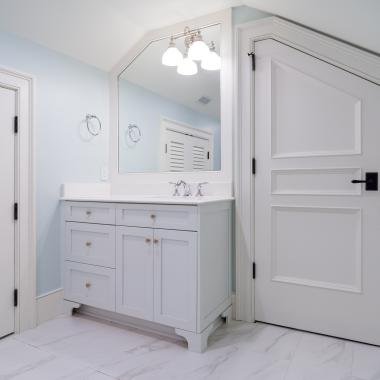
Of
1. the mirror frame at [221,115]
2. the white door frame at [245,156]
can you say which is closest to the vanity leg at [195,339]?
the white door frame at [245,156]

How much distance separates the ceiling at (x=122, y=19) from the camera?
5.69 feet

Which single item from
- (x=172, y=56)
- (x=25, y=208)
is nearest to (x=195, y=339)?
(x=25, y=208)

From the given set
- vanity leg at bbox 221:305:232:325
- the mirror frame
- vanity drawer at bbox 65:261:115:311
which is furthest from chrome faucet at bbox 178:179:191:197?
vanity leg at bbox 221:305:232:325

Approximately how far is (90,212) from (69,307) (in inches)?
30.1

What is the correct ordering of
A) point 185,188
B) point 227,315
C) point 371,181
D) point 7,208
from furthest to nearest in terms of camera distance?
point 185,188 → point 227,315 → point 7,208 → point 371,181

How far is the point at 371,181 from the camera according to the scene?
1949 millimetres

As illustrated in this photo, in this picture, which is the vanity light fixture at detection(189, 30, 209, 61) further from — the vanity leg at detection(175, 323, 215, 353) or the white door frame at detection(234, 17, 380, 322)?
the vanity leg at detection(175, 323, 215, 353)

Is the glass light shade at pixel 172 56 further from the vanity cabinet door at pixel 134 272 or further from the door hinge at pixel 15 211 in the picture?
the door hinge at pixel 15 211

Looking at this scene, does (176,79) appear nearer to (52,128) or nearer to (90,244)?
(52,128)

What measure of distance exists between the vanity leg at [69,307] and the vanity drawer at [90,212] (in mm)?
635

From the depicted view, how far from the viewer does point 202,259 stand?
1925 millimetres

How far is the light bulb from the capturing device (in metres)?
2.55

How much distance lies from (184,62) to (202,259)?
63.6 inches

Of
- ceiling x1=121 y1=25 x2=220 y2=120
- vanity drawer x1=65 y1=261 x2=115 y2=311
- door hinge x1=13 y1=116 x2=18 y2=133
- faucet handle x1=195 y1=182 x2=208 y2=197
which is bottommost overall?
vanity drawer x1=65 y1=261 x2=115 y2=311
